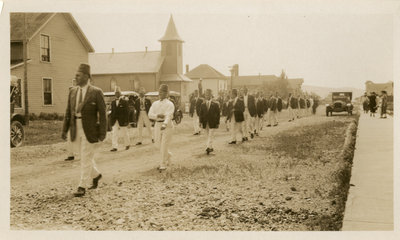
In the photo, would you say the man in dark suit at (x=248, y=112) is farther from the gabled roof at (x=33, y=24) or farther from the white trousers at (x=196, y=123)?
the gabled roof at (x=33, y=24)

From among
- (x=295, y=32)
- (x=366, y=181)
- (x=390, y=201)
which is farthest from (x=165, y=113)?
(x=390, y=201)

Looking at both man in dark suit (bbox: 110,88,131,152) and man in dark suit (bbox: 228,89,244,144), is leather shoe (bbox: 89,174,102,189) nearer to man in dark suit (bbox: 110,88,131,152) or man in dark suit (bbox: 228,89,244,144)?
man in dark suit (bbox: 110,88,131,152)

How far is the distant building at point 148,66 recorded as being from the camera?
5031mm

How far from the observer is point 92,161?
4.53 meters

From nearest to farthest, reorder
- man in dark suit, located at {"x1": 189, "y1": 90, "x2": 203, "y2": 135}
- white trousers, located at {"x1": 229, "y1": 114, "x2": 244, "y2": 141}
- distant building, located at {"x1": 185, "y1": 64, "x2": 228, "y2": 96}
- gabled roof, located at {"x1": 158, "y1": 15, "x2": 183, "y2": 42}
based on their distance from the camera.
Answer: gabled roof, located at {"x1": 158, "y1": 15, "x2": 183, "y2": 42}
distant building, located at {"x1": 185, "y1": 64, "x2": 228, "y2": 96}
man in dark suit, located at {"x1": 189, "y1": 90, "x2": 203, "y2": 135}
white trousers, located at {"x1": 229, "y1": 114, "x2": 244, "y2": 141}

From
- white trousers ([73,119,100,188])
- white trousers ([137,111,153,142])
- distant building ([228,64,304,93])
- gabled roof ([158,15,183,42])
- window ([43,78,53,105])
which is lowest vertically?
white trousers ([73,119,100,188])

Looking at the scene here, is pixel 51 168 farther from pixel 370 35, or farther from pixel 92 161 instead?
pixel 370 35

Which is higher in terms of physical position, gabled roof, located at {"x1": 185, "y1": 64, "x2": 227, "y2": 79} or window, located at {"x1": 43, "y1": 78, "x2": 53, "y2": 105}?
gabled roof, located at {"x1": 185, "y1": 64, "x2": 227, "y2": 79}

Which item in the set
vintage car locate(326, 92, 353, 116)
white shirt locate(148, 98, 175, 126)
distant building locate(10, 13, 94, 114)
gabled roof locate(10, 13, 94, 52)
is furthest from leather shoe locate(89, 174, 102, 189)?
vintage car locate(326, 92, 353, 116)

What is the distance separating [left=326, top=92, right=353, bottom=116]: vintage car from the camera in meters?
5.86

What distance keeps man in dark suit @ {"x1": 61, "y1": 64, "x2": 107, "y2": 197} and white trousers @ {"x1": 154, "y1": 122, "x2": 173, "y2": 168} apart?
3.06ft

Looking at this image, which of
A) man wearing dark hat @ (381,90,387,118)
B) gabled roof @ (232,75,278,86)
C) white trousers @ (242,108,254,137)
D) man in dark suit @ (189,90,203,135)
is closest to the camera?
man wearing dark hat @ (381,90,387,118)

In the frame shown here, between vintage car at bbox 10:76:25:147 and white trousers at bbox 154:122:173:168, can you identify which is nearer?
vintage car at bbox 10:76:25:147

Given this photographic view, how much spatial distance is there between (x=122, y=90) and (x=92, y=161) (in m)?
1.25
